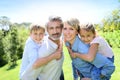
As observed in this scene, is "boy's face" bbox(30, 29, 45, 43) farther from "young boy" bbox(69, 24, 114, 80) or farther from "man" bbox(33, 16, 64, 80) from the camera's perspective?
"young boy" bbox(69, 24, 114, 80)

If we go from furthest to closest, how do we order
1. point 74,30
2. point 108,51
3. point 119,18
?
1. point 119,18
2. point 108,51
3. point 74,30

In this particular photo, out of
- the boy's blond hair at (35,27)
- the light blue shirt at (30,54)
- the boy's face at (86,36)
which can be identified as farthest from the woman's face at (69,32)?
the light blue shirt at (30,54)

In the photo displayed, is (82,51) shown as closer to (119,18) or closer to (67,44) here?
(67,44)

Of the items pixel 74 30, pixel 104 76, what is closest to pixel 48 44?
pixel 74 30

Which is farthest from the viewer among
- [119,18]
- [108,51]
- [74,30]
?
[119,18]

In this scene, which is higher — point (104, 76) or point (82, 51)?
point (82, 51)

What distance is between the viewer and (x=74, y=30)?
4141mm

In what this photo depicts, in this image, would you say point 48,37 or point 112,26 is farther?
point 112,26

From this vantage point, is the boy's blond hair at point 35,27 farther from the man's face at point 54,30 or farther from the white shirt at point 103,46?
the white shirt at point 103,46

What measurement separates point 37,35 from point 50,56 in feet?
1.30

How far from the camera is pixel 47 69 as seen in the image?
4281 mm

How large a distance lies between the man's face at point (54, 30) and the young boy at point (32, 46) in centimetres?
15

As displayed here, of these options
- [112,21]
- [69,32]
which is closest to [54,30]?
[69,32]

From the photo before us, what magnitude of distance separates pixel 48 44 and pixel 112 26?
4022 centimetres
